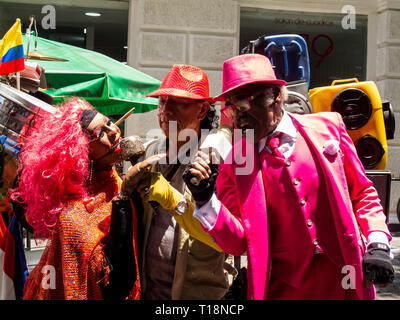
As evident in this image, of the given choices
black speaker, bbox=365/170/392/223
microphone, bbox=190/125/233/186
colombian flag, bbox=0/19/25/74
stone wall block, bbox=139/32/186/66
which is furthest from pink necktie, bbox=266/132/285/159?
stone wall block, bbox=139/32/186/66

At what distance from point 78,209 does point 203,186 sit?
26.0 inches

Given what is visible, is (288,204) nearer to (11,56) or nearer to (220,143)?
(220,143)

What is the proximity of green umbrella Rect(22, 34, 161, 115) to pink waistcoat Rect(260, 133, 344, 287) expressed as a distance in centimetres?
353

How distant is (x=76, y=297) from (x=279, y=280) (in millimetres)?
863

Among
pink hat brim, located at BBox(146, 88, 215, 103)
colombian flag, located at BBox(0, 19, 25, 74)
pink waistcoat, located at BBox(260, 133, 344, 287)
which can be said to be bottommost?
pink waistcoat, located at BBox(260, 133, 344, 287)

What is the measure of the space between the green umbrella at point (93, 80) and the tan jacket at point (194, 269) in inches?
125

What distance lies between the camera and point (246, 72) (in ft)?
6.97

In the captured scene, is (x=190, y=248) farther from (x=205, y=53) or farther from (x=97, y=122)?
(x=205, y=53)

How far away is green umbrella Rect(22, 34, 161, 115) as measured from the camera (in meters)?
5.27

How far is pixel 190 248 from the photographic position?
2.38 m

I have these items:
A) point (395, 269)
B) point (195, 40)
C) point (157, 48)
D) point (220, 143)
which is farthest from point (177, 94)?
point (195, 40)

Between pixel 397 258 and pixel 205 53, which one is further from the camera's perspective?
pixel 205 53

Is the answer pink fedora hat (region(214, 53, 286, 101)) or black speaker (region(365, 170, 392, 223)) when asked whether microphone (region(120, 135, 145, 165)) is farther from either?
black speaker (region(365, 170, 392, 223))

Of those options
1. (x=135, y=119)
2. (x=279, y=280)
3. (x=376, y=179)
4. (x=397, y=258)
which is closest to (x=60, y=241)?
(x=279, y=280)
